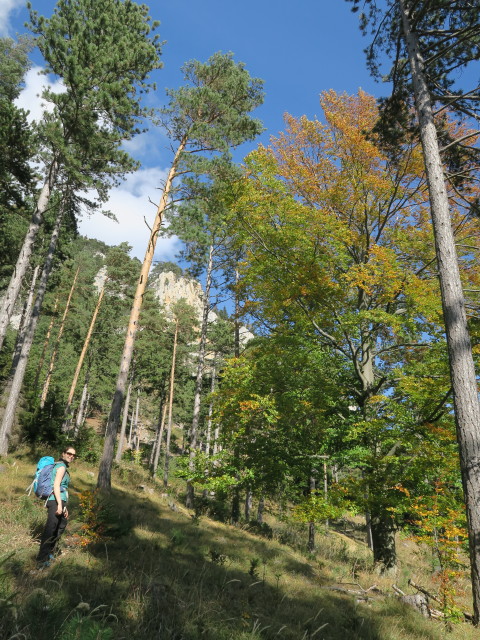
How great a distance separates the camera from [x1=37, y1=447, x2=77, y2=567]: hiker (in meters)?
4.62

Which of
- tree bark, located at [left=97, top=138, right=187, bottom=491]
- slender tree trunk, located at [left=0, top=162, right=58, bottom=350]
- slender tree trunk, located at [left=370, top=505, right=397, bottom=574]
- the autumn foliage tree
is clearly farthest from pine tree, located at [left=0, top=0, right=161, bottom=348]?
slender tree trunk, located at [left=370, top=505, right=397, bottom=574]

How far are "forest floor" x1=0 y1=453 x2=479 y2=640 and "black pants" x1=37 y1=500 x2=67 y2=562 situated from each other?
18 centimetres

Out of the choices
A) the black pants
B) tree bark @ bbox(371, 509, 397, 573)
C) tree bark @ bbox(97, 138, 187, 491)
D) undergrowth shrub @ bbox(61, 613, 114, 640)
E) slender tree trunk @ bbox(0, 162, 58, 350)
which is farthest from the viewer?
slender tree trunk @ bbox(0, 162, 58, 350)

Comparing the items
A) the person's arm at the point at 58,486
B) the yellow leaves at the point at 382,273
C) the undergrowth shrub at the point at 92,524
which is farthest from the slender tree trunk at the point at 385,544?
the person's arm at the point at 58,486

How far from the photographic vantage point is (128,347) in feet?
34.9

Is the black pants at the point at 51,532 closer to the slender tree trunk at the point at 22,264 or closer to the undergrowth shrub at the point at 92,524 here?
the undergrowth shrub at the point at 92,524

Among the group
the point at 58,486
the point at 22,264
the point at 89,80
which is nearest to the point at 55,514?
the point at 58,486

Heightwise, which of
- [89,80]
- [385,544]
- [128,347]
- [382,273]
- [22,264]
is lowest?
[385,544]

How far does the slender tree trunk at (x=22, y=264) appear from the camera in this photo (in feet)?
37.0

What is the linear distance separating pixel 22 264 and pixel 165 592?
36.1 feet

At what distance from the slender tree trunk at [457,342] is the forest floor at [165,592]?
4.38ft

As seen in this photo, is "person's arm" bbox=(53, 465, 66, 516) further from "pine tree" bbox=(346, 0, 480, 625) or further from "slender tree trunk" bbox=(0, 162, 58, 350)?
"slender tree trunk" bbox=(0, 162, 58, 350)

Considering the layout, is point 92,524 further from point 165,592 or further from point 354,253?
point 354,253

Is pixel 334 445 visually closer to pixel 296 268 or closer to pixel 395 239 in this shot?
pixel 296 268
